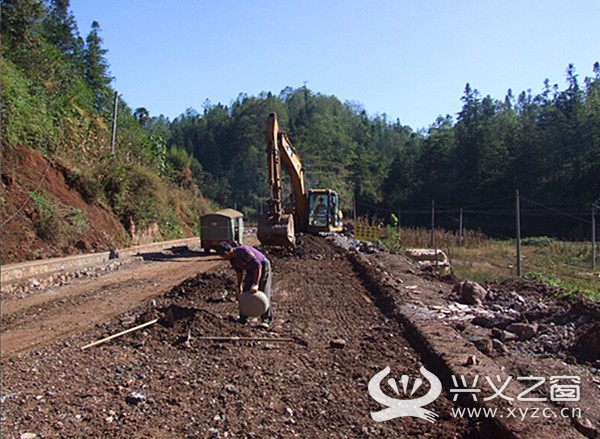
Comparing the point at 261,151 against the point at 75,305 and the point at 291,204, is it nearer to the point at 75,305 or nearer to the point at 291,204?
the point at 291,204

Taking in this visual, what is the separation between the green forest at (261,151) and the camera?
24906 millimetres

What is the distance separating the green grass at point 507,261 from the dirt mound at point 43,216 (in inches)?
501

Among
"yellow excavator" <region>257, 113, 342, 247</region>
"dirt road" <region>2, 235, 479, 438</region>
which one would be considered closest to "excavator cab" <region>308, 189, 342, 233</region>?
"yellow excavator" <region>257, 113, 342, 247</region>

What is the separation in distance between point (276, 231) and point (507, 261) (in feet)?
36.0

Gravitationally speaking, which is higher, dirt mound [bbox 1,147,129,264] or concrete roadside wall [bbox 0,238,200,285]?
dirt mound [bbox 1,147,129,264]

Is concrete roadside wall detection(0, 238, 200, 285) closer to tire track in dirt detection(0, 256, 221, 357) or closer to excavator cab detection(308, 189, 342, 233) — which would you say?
tire track in dirt detection(0, 256, 221, 357)

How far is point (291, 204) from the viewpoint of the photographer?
83.8 feet

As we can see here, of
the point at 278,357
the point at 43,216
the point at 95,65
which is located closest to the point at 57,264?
the point at 43,216

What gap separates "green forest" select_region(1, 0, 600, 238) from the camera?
24.9 metres

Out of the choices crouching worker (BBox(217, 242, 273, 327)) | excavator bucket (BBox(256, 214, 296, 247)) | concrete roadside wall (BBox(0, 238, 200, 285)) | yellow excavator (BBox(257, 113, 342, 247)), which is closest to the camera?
crouching worker (BBox(217, 242, 273, 327))

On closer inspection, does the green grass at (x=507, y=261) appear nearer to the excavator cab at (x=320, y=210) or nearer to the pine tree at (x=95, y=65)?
the excavator cab at (x=320, y=210)

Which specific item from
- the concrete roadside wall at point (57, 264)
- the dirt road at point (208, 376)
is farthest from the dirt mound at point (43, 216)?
the dirt road at point (208, 376)

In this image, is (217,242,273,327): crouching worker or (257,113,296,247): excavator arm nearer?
(217,242,273,327): crouching worker

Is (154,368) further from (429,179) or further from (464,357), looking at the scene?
(429,179)
